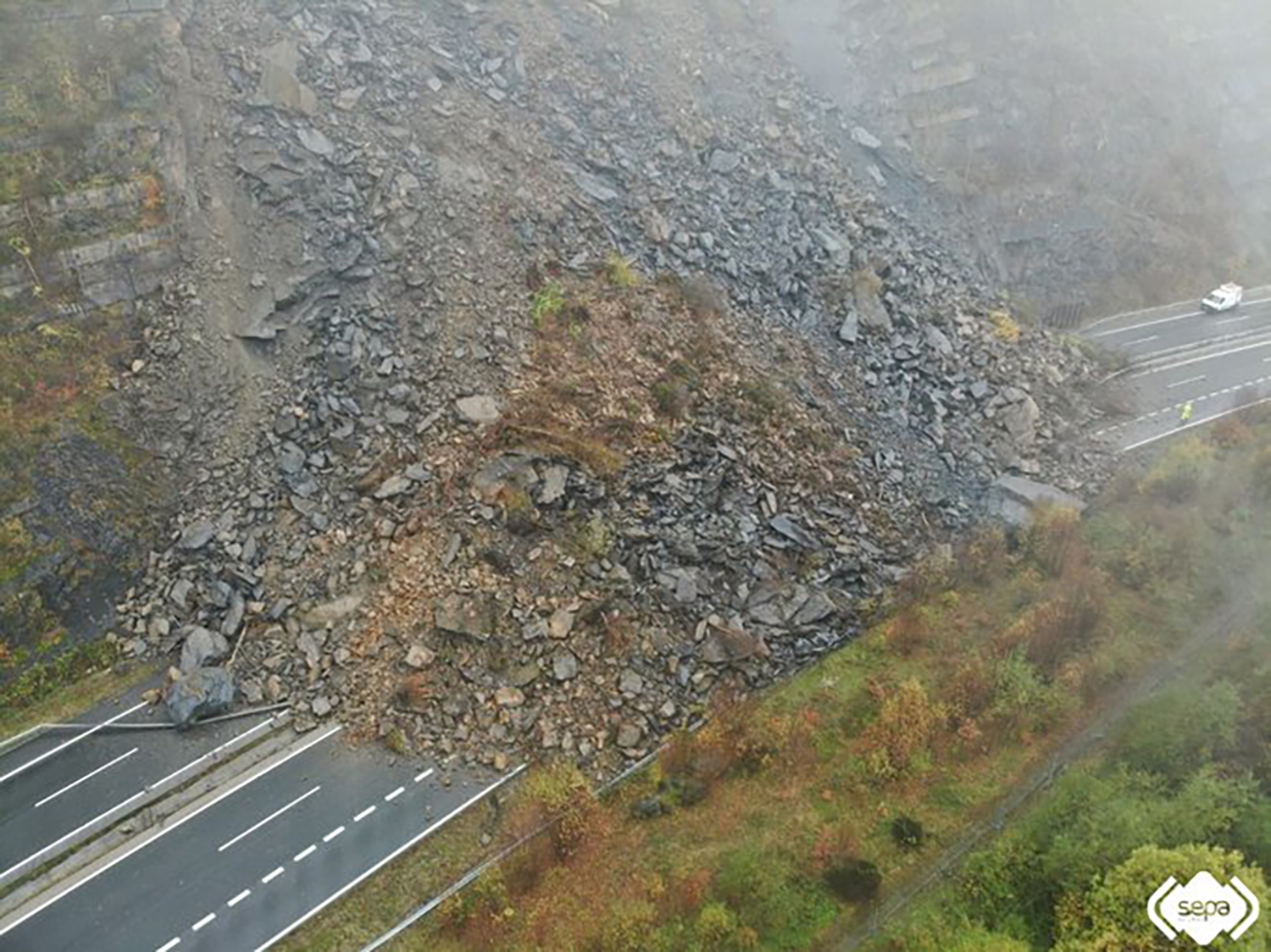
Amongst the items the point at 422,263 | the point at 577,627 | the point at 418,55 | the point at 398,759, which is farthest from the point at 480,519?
the point at 418,55

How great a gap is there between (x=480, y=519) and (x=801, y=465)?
37.3 ft

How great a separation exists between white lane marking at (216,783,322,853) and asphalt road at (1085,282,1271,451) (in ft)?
112

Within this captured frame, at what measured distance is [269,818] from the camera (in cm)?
2409

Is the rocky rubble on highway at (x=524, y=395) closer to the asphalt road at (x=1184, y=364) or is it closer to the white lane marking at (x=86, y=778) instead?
the white lane marking at (x=86, y=778)

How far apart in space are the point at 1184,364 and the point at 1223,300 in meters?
8.00

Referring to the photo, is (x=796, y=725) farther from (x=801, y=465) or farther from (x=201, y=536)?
(x=201, y=536)

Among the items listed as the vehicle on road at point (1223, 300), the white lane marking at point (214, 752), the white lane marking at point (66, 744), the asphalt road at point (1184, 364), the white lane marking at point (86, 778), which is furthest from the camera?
the vehicle on road at point (1223, 300)

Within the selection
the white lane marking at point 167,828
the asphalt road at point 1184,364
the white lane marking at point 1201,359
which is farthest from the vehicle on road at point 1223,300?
the white lane marking at point 167,828

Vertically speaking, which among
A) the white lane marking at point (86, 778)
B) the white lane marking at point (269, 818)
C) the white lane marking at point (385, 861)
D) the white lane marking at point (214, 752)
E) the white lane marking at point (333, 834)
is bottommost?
the white lane marking at point (385, 861)

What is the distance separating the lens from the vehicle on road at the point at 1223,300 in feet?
167

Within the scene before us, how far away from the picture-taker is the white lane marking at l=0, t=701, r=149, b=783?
993 inches

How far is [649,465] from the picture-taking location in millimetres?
30609

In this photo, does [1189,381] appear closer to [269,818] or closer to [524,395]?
[524,395]

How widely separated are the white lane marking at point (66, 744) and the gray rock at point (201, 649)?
5.49 feet
